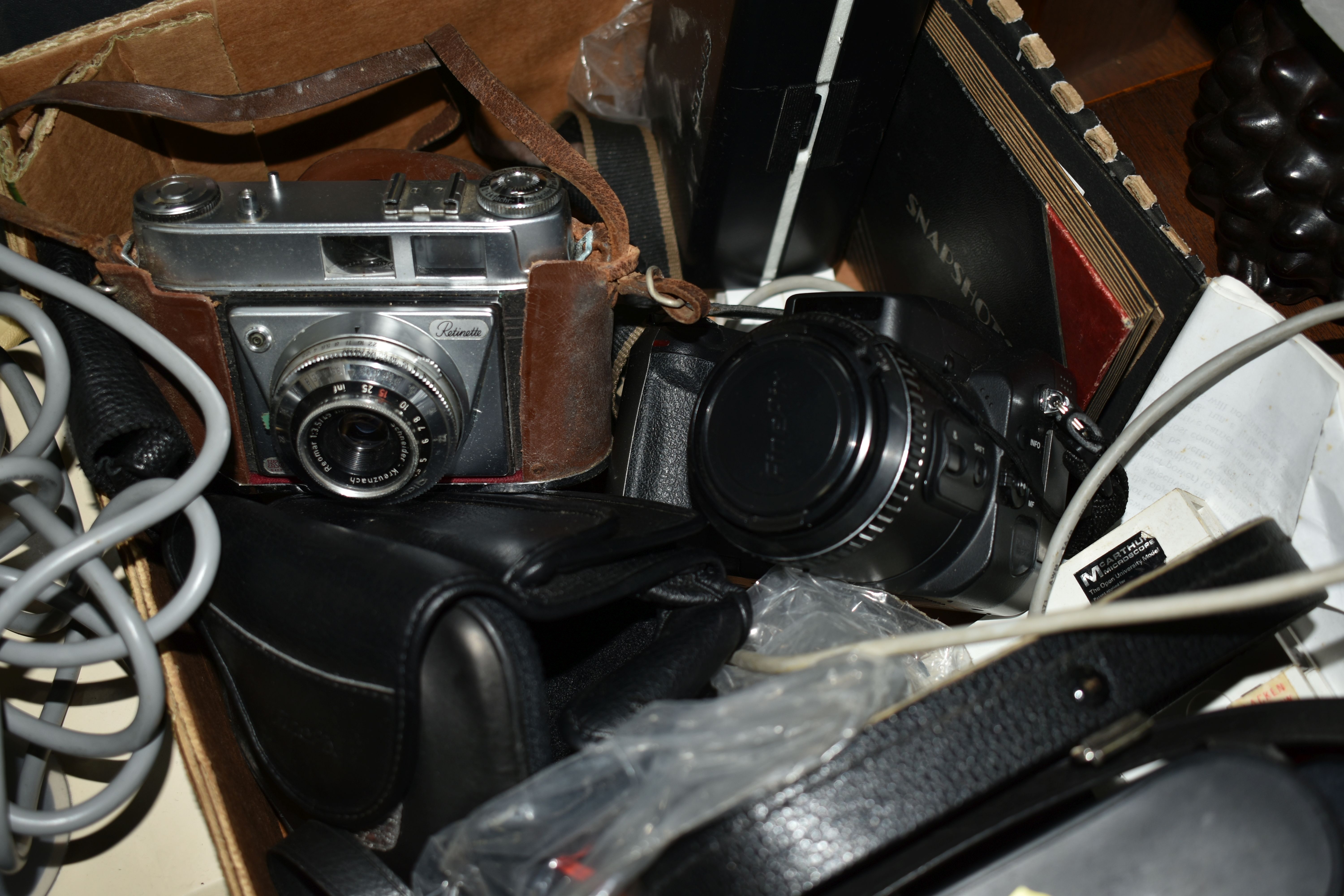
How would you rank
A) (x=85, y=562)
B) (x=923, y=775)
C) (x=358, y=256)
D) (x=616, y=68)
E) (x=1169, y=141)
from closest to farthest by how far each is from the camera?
(x=923, y=775) → (x=85, y=562) → (x=358, y=256) → (x=1169, y=141) → (x=616, y=68)

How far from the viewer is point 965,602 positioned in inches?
27.0

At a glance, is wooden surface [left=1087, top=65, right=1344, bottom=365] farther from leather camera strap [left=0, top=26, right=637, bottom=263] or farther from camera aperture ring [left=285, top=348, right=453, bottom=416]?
camera aperture ring [left=285, top=348, right=453, bottom=416]

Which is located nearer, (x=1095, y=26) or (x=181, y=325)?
(x=181, y=325)

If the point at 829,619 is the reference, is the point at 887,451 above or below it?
above

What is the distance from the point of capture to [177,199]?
64 cm

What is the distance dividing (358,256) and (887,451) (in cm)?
39

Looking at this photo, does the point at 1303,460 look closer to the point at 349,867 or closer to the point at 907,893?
the point at 907,893

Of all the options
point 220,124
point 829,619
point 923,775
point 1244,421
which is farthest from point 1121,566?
point 220,124

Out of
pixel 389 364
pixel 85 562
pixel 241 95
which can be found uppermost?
pixel 241 95

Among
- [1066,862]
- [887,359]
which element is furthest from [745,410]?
[1066,862]

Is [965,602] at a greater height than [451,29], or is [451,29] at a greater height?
[451,29]

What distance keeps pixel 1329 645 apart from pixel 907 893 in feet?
1.39

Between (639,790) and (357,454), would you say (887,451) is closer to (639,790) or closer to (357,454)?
(639,790)

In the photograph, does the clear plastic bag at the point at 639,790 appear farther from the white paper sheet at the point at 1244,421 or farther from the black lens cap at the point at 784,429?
the white paper sheet at the point at 1244,421
